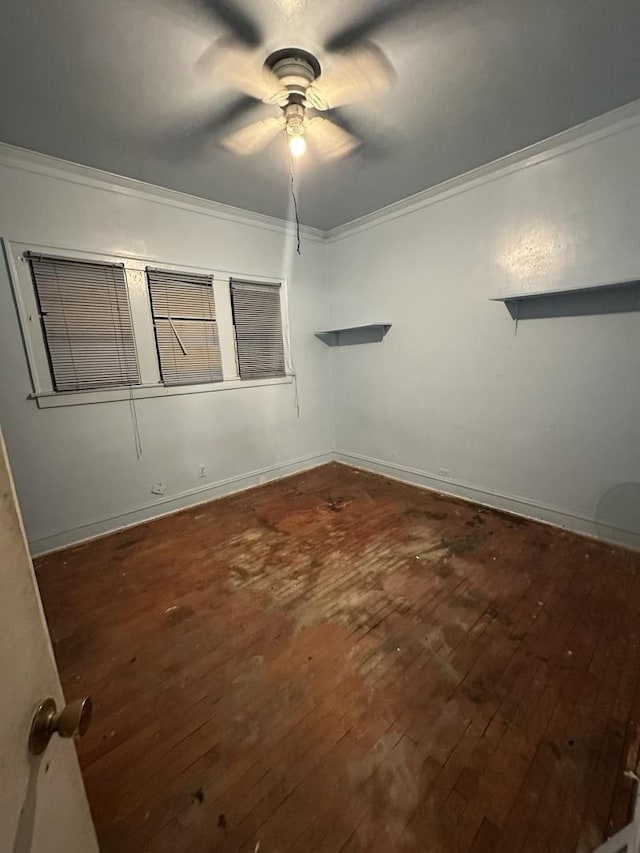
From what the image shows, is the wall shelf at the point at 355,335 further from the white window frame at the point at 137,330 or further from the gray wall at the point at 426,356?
the white window frame at the point at 137,330

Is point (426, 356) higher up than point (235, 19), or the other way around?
point (235, 19)

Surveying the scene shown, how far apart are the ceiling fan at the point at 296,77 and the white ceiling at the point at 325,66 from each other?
41mm

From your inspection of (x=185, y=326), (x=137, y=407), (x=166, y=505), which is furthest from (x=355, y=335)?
(x=166, y=505)

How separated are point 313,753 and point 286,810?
18 centimetres

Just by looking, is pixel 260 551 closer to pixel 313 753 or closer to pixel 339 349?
pixel 313 753

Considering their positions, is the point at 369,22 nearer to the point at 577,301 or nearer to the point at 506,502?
the point at 577,301

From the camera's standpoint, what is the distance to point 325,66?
5.64ft

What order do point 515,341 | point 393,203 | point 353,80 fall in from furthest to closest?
point 393,203
point 515,341
point 353,80

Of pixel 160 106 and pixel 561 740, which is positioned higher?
pixel 160 106

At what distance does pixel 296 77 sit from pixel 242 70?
28 cm

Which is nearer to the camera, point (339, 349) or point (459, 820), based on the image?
point (459, 820)

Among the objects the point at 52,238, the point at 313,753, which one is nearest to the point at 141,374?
the point at 52,238

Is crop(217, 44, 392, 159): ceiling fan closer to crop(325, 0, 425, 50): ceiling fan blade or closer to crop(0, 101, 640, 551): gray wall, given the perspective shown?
crop(325, 0, 425, 50): ceiling fan blade

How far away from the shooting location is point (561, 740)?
1.27 meters
